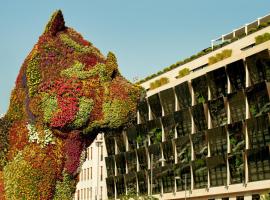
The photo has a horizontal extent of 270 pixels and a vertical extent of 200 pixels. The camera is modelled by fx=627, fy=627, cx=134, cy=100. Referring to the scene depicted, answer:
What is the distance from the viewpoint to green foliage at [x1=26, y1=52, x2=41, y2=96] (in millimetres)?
9812

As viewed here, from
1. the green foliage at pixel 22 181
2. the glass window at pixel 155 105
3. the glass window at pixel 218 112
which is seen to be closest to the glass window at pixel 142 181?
the glass window at pixel 155 105

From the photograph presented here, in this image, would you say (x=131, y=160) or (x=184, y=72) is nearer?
(x=184, y=72)

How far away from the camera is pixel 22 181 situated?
31.7 feet

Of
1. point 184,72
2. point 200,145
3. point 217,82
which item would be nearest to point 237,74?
point 217,82

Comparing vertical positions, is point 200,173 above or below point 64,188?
above

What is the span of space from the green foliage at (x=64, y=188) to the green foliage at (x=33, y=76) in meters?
1.40

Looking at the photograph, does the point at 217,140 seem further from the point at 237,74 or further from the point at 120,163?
the point at 120,163

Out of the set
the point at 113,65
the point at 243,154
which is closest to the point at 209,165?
the point at 243,154

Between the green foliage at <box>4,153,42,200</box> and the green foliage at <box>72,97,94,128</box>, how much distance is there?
986mm

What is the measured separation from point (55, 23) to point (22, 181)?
2.59 m

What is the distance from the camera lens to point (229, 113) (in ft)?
194

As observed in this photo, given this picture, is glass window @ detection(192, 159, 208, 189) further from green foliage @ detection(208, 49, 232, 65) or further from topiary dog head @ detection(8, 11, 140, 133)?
topiary dog head @ detection(8, 11, 140, 133)

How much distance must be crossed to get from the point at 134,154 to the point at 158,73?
10.1 m

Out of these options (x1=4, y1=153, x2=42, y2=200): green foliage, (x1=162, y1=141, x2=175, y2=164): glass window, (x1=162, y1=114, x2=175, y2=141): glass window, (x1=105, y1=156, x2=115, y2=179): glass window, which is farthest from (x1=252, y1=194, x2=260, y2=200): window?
(x1=4, y1=153, x2=42, y2=200): green foliage
